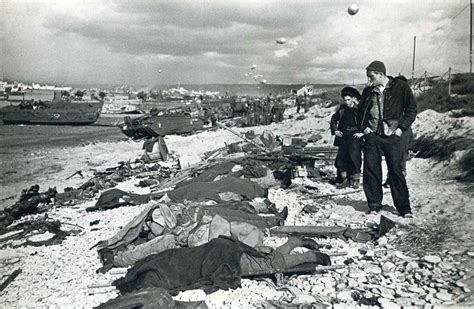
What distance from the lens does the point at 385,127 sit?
4578 mm

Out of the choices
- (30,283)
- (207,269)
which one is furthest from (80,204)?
(207,269)

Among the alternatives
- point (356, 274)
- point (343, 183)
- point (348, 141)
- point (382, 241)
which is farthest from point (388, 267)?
point (348, 141)

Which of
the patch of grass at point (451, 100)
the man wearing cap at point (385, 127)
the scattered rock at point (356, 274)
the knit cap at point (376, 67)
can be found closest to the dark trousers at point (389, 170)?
the man wearing cap at point (385, 127)

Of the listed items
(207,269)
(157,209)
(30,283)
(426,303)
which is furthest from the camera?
(157,209)

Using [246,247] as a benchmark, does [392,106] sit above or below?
above

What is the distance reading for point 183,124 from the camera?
2164 centimetres

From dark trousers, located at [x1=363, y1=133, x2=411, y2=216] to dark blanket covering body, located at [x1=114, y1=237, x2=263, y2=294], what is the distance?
7.02 feet

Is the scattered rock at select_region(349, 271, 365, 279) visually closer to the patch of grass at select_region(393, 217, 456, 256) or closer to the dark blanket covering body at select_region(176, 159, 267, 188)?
the patch of grass at select_region(393, 217, 456, 256)

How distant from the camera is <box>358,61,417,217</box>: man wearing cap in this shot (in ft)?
14.7

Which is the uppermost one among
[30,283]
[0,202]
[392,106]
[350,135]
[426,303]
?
[392,106]

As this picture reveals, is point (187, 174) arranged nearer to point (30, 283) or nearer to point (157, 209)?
point (157, 209)

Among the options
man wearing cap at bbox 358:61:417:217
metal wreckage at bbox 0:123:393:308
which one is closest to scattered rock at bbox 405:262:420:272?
metal wreckage at bbox 0:123:393:308

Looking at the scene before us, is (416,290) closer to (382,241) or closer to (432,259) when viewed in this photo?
(432,259)

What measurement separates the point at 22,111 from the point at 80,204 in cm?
3160
